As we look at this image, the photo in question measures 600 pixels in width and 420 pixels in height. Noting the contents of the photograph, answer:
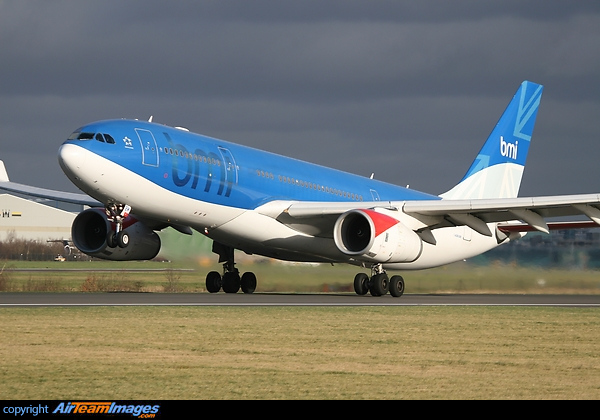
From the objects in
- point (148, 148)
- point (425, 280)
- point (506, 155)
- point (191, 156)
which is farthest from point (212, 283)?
point (506, 155)

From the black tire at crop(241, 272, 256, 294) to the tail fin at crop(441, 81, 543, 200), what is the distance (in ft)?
31.4

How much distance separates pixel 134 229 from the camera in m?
32.1

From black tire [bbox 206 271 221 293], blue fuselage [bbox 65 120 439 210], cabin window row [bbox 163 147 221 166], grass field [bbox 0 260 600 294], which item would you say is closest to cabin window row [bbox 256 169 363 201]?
blue fuselage [bbox 65 120 439 210]

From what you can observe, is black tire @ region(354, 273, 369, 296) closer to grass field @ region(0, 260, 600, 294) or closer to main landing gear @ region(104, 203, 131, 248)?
grass field @ region(0, 260, 600, 294)

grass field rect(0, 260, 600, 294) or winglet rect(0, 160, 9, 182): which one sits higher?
winglet rect(0, 160, 9, 182)

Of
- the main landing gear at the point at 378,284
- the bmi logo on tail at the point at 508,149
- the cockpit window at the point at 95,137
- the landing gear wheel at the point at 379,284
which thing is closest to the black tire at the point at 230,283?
the main landing gear at the point at 378,284

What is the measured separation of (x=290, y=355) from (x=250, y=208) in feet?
51.0

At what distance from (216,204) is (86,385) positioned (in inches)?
677

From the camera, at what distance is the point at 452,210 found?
3003 cm

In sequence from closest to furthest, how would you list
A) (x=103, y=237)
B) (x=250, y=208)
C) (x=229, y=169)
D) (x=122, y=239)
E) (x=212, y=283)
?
1. (x=122, y=239)
2. (x=229, y=169)
3. (x=250, y=208)
4. (x=103, y=237)
5. (x=212, y=283)

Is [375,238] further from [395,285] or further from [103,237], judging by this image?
[103,237]

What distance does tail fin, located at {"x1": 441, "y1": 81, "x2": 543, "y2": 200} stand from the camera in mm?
39969

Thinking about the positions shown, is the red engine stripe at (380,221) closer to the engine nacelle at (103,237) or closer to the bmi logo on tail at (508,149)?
the engine nacelle at (103,237)

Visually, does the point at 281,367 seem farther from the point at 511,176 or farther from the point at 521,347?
the point at 511,176
